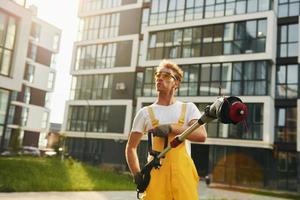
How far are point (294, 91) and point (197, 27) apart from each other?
8415 millimetres

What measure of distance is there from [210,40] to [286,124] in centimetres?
800

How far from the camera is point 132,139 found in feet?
12.1

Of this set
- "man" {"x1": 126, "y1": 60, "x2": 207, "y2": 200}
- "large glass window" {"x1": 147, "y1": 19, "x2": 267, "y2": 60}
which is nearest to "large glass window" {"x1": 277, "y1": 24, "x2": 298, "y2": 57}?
"large glass window" {"x1": 147, "y1": 19, "x2": 267, "y2": 60}

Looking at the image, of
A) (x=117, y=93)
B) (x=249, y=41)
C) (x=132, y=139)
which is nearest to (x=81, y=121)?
(x=117, y=93)

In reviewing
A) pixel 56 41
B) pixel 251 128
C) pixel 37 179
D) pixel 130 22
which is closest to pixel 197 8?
pixel 130 22

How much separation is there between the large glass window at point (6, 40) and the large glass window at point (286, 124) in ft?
58.3

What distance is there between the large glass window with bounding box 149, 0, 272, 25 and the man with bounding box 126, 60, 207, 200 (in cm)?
2583

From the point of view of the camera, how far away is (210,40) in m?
29.1

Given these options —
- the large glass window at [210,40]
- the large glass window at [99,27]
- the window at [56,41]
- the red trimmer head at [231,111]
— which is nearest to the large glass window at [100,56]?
the large glass window at [99,27]

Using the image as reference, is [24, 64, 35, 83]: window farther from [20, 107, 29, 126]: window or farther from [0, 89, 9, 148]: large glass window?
[0, 89, 9, 148]: large glass window

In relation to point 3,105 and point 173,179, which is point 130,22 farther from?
point 173,179

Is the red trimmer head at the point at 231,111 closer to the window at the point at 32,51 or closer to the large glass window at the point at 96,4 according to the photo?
the large glass window at the point at 96,4

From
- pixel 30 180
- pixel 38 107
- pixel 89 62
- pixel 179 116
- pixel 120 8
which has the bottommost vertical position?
pixel 30 180

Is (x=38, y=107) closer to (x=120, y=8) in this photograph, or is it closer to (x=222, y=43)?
(x=120, y=8)
